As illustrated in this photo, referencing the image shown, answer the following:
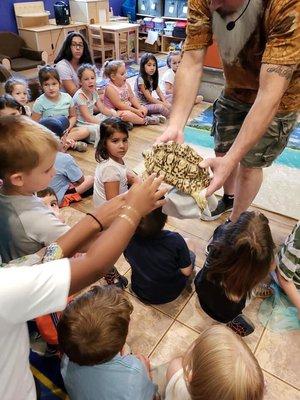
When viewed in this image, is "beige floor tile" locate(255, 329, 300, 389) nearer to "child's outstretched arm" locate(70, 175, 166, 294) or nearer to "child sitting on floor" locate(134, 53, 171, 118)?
"child's outstretched arm" locate(70, 175, 166, 294)

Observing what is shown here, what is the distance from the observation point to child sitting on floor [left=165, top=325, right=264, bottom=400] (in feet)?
2.44

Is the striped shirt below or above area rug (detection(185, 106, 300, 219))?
above

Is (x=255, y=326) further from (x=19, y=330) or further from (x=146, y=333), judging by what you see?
(x=19, y=330)

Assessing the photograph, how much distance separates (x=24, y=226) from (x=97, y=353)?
0.47 m

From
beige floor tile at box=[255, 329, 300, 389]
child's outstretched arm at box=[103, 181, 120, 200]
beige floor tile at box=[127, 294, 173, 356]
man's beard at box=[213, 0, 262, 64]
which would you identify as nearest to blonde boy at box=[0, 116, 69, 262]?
beige floor tile at box=[127, 294, 173, 356]

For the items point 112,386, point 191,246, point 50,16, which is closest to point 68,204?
point 191,246

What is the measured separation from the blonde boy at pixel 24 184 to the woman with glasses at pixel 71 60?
2.58 m

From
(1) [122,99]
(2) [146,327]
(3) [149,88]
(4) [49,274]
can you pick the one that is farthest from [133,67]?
(4) [49,274]

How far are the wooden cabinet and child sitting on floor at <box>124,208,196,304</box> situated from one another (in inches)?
192

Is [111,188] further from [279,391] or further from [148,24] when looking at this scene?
[148,24]

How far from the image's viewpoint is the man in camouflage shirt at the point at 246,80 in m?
1.12

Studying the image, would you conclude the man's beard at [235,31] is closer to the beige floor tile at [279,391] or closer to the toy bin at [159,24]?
the beige floor tile at [279,391]

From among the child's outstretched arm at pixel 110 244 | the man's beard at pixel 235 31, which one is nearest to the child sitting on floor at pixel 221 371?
the child's outstretched arm at pixel 110 244

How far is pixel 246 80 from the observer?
142cm
